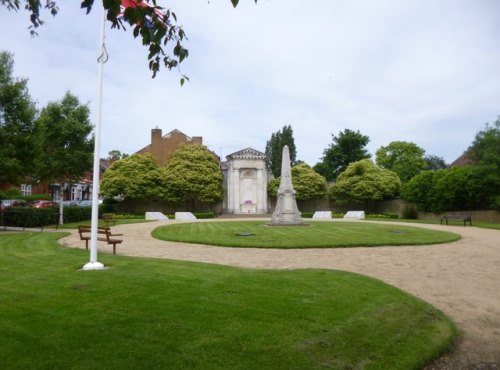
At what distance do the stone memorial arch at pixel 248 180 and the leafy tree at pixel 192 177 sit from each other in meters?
3.90

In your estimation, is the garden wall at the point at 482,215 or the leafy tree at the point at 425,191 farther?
the leafy tree at the point at 425,191

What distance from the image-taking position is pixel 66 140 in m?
27.4

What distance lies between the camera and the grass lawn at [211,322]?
4184 millimetres

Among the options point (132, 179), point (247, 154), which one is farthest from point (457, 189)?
point (132, 179)

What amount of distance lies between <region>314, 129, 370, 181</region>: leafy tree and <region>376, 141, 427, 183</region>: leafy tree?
7.71 m

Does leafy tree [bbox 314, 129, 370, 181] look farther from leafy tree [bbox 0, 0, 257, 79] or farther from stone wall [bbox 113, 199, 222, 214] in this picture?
leafy tree [bbox 0, 0, 257, 79]

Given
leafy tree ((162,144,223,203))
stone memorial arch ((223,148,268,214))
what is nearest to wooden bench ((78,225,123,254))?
leafy tree ((162,144,223,203))

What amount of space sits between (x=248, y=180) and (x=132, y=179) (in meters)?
16.1

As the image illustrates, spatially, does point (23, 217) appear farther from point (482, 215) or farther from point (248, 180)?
point (482, 215)

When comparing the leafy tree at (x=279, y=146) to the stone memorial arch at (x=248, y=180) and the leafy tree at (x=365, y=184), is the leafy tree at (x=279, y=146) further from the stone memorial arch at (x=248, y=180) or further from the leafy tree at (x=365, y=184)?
the leafy tree at (x=365, y=184)

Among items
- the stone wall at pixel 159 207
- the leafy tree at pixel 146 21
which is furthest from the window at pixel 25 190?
the leafy tree at pixel 146 21

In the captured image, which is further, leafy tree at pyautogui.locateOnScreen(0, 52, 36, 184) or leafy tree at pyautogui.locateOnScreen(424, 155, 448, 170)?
leafy tree at pyautogui.locateOnScreen(424, 155, 448, 170)

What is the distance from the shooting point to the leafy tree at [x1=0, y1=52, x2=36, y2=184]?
21.2 meters

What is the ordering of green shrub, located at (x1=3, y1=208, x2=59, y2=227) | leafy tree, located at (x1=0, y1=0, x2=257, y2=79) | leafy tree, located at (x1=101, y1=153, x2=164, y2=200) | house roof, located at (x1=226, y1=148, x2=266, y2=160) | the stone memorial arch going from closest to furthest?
leafy tree, located at (x1=0, y1=0, x2=257, y2=79) → green shrub, located at (x1=3, y1=208, x2=59, y2=227) → leafy tree, located at (x1=101, y1=153, x2=164, y2=200) → the stone memorial arch → house roof, located at (x1=226, y1=148, x2=266, y2=160)
